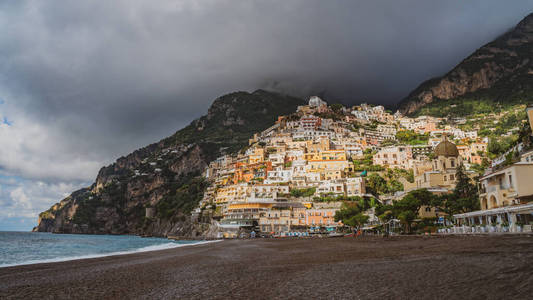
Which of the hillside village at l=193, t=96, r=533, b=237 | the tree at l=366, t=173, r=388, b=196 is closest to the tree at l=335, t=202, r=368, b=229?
the hillside village at l=193, t=96, r=533, b=237

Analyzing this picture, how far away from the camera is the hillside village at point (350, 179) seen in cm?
4859

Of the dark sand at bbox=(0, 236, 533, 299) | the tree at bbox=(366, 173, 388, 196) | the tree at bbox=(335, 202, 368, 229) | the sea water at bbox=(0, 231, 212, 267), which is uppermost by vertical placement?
the tree at bbox=(366, 173, 388, 196)

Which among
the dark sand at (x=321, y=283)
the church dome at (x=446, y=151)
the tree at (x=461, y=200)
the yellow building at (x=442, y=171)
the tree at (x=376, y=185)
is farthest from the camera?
the tree at (x=376, y=185)

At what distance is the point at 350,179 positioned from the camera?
78562mm

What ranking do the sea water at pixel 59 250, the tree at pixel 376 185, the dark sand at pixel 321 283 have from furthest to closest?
1. the tree at pixel 376 185
2. the sea water at pixel 59 250
3. the dark sand at pixel 321 283

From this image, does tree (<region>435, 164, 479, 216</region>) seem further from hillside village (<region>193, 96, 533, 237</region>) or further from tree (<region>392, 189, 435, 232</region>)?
tree (<region>392, 189, 435, 232</region>)

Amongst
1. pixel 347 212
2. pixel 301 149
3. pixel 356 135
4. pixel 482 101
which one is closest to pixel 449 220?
pixel 347 212

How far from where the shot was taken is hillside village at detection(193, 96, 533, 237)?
4859cm

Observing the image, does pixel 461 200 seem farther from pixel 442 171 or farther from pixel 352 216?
pixel 352 216

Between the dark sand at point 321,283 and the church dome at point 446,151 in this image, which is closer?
the dark sand at point 321,283

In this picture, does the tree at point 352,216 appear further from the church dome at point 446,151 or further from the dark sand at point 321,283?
the dark sand at point 321,283

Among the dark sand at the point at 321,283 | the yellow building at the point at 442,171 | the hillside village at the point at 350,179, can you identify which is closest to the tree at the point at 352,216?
the hillside village at the point at 350,179

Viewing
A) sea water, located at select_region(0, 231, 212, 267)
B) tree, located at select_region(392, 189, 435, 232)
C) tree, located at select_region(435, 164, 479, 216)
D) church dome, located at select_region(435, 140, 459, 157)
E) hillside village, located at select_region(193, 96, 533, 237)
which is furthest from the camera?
church dome, located at select_region(435, 140, 459, 157)

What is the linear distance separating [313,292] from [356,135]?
114m
